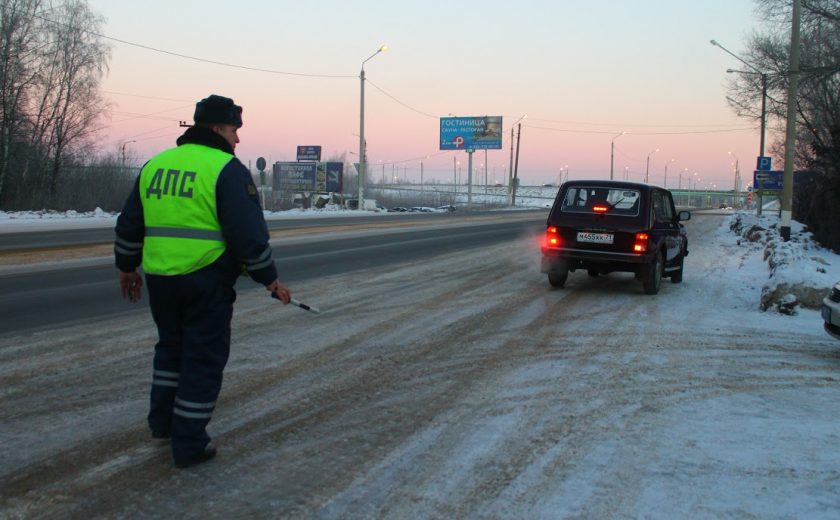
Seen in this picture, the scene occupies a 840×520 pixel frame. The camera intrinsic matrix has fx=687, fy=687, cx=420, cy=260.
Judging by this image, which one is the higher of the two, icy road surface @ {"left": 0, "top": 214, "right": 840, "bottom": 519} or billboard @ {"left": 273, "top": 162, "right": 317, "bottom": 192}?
billboard @ {"left": 273, "top": 162, "right": 317, "bottom": 192}

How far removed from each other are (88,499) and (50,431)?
115cm

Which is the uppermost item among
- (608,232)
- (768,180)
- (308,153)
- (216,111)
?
(308,153)

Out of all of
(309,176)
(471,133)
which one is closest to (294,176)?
(309,176)

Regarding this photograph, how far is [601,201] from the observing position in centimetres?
1077

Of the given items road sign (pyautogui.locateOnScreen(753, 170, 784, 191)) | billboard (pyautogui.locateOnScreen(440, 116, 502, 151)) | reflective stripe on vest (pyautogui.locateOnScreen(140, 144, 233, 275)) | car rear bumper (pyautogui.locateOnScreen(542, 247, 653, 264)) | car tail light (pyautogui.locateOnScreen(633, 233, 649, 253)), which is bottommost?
car rear bumper (pyautogui.locateOnScreen(542, 247, 653, 264))

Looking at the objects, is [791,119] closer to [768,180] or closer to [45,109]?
[768,180]

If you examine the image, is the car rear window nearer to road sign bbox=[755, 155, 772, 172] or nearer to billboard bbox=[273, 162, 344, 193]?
road sign bbox=[755, 155, 772, 172]

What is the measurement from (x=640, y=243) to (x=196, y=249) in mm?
7998

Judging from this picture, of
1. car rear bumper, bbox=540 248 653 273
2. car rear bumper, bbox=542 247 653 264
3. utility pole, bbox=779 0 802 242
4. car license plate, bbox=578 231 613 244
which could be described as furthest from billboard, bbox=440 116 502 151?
car license plate, bbox=578 231 613 244

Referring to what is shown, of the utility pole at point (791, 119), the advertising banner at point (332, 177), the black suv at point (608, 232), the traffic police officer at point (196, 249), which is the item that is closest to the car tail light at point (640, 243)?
the black suv at point (608, 232)

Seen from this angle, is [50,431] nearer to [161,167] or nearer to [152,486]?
[152,486]

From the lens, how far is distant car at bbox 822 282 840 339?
21.9 ft

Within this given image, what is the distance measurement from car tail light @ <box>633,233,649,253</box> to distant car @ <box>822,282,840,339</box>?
3358 millimetres

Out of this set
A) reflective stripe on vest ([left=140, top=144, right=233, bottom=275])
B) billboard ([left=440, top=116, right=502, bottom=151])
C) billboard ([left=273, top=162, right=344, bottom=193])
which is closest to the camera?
reflective stripe on vest ([left=140, top=144, right=233, bottom=275])
